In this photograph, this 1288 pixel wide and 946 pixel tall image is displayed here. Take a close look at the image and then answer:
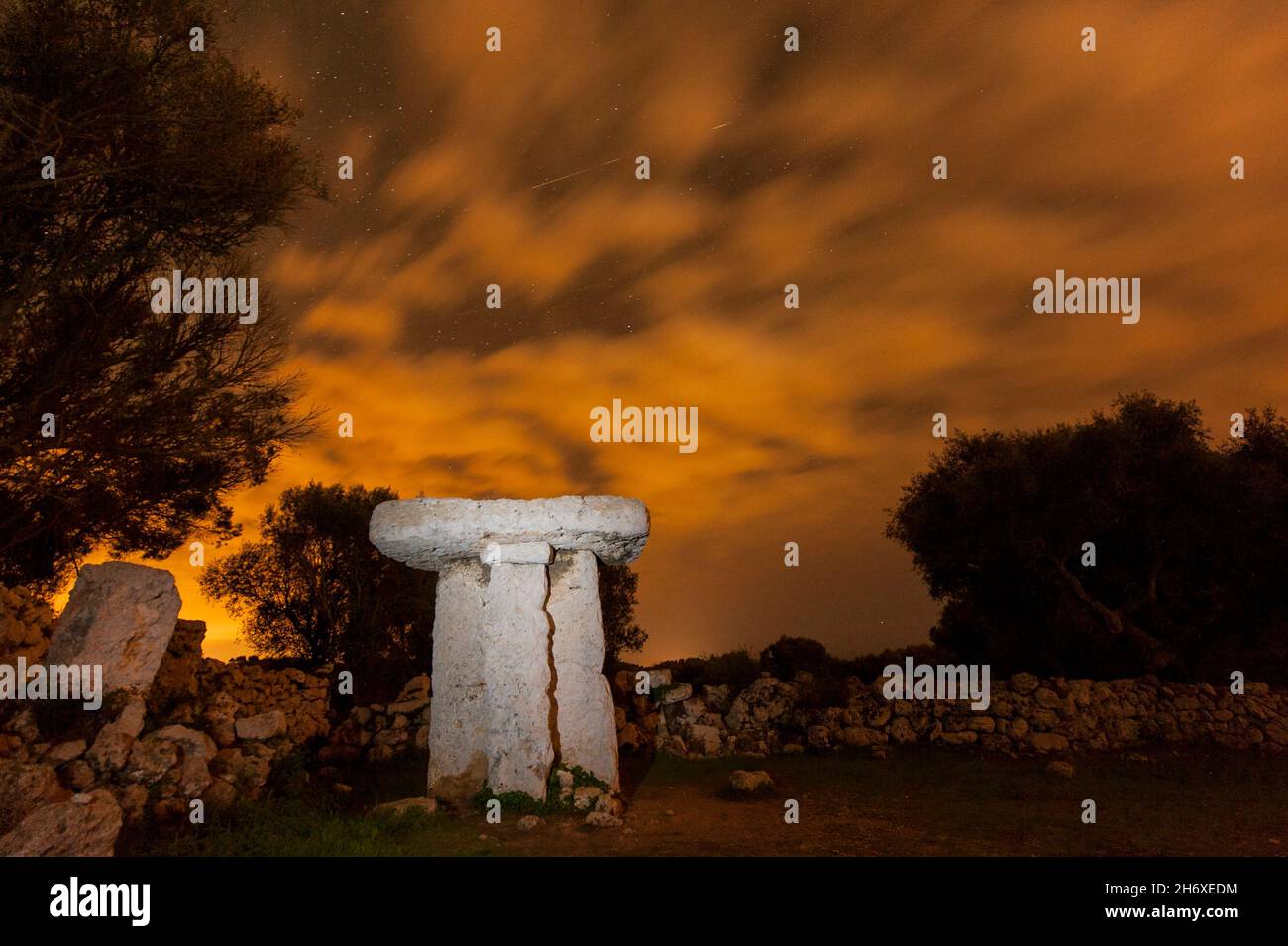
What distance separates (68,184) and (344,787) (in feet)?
25.2

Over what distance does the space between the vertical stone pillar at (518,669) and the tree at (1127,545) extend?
1084 centimetres

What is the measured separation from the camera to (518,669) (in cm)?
805

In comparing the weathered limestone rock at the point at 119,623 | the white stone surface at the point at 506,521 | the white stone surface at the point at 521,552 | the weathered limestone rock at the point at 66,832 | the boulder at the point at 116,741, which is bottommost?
the weathered limestone rock at the point at 66,832

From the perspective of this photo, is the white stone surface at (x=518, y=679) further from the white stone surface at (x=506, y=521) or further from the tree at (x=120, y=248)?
the tree at (x=120, y=248)

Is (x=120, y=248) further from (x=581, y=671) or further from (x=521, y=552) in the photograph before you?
(x=581, y=671)

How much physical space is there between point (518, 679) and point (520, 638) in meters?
0.38

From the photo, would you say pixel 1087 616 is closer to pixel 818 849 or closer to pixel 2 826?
pixel 818 849

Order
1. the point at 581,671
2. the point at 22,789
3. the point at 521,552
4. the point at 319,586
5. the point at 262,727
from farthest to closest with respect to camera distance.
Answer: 1. the point at 319,586
2. the point at 262,727
3. the point at 581,671
4. the point at 521,552
5. the point at 22,789

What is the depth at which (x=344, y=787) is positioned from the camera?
30.1 ft

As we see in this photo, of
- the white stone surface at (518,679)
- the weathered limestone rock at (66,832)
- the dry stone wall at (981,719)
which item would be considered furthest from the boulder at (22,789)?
the dry stone wall at (981,719)

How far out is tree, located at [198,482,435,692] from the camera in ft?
59.5

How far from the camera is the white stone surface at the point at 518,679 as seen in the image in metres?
7.86

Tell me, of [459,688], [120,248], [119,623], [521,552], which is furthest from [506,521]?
[120,248]

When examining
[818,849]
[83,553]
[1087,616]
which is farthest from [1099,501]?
[83,553]
